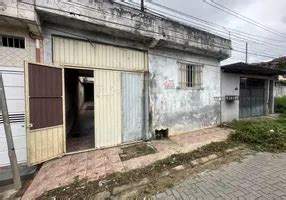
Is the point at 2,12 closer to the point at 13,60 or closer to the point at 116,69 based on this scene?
the point at 13,60

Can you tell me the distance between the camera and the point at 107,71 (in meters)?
5.49

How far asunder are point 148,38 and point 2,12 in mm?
3698

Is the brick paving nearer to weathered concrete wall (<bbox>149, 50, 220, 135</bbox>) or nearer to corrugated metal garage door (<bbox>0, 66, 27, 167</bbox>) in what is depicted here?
weathered concrete wall (<bbox>149, 50, 220, 135</bbox>)

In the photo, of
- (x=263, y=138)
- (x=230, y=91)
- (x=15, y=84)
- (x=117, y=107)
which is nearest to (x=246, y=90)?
(x=230, y=91)

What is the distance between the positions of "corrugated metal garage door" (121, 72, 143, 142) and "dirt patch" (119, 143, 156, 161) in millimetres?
431

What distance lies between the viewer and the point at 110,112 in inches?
220

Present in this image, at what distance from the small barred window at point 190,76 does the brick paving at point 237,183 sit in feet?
12.1

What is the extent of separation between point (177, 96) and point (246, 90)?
5.89 meters

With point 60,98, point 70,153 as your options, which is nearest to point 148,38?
point 60,98

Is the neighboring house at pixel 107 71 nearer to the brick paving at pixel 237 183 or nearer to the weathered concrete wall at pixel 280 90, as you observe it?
the brick paving at pixel 237 183

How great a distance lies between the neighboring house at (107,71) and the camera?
165 inches

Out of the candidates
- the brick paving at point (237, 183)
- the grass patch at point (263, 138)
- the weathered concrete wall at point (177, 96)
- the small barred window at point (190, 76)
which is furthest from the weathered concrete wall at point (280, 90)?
the brick paving at point (237, 183)

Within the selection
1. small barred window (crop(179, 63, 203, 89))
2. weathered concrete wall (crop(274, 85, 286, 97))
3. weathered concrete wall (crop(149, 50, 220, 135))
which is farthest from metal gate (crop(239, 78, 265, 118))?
weathered concrete wall (crop(274, 85, 286, 97))

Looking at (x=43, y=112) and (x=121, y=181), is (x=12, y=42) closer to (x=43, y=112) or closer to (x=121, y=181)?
(x=43, y=112)
